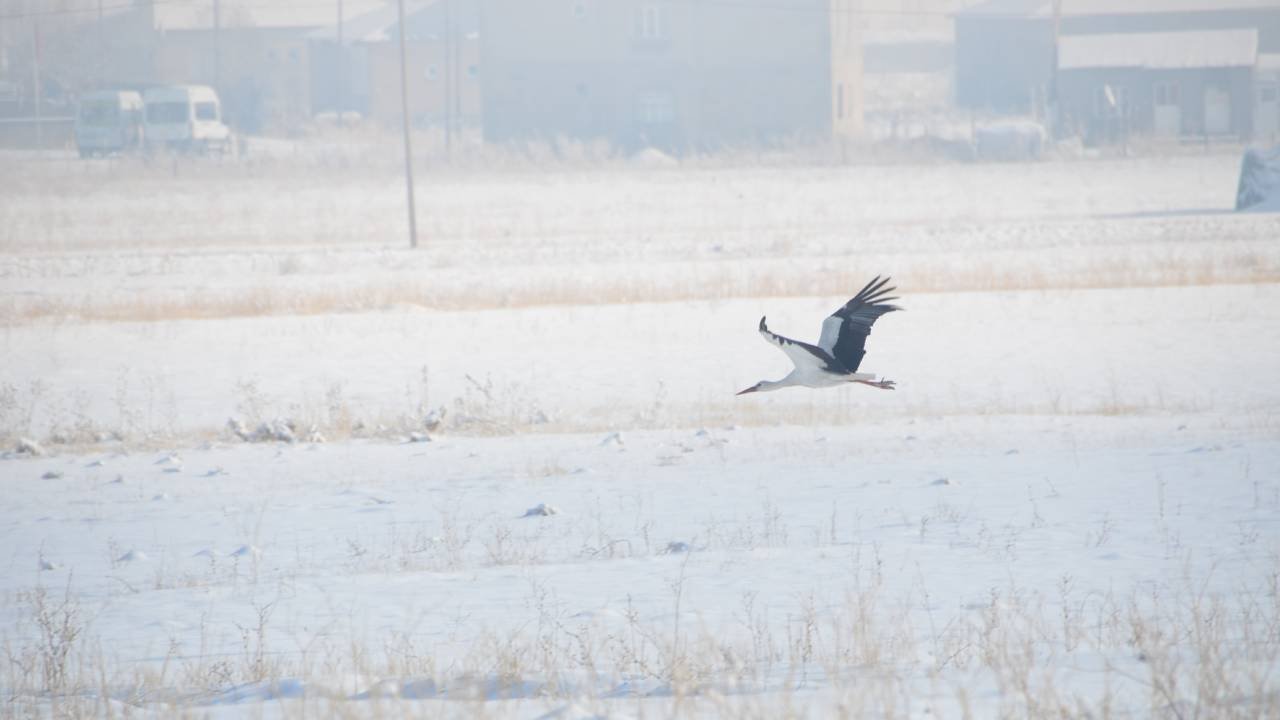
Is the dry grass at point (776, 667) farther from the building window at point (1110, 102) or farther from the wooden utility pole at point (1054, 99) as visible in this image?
the wooden utility pole at point (1054, 99)

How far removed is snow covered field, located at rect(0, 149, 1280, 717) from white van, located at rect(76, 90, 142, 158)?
25.6 m

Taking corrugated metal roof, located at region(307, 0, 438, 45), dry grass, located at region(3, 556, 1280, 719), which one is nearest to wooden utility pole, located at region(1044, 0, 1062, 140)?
corrugated metal roof, located at region(307, 0, 438, 45)

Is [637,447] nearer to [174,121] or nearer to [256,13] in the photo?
[174,121]

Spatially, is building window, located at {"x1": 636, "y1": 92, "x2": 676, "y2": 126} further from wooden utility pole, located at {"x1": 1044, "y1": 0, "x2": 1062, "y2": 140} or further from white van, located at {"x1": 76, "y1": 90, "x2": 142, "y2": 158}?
white van, located at {"x1": 76, "y1": 90, "x2": 142, "y2": 158}

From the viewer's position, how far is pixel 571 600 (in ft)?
28.0

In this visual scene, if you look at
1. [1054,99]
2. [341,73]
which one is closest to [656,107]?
[1054,99]

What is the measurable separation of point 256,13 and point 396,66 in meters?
26.4

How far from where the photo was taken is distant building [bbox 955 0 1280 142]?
57438 millimetres

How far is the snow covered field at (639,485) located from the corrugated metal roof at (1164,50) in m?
31.3

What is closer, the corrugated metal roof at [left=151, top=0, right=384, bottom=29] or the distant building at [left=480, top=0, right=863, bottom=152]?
the distant building at [left=480, top=0, right=863, bottom=152]

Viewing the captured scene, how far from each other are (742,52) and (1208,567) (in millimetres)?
51341

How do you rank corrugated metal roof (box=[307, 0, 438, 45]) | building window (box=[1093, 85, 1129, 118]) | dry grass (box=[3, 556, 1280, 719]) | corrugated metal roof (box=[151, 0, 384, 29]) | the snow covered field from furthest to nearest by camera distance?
corrugated metal roof (box=[151, 0, 384, 29]), corrugated metal roof (box=[307, 0, 438, 45]), building window (box=[1093, 85, 1129, 118]), the snow covered field, dry grass (box=[3, 556, 1280, 719])

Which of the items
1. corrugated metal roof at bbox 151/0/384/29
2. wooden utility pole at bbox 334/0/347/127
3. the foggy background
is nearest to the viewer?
the foggy background

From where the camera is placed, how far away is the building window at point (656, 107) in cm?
5816
